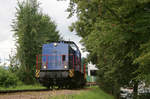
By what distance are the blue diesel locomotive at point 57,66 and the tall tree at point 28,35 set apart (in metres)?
7.88

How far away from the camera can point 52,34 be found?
33625 mm

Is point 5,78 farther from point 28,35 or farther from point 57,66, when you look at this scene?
point 28,35

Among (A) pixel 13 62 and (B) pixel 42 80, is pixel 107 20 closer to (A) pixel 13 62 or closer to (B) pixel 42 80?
(B) pixel 42 80

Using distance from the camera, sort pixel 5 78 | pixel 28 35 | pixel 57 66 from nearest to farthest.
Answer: pixel 5 78 < pixel 57 66 < pixel 28 35

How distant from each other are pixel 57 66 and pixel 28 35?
11.0 meters

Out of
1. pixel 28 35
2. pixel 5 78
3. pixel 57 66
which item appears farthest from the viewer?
pixel 28 35

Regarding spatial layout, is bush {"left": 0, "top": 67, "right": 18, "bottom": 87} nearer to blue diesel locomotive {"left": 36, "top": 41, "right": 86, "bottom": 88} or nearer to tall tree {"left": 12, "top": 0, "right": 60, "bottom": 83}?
blue diesel locomotive {"left": 36, "top": 41, "right": 86, "bottom": 88}

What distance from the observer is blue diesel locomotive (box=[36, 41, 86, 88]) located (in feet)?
46.5

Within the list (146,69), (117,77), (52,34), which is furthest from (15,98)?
(52,34)

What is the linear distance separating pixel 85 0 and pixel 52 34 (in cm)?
2770

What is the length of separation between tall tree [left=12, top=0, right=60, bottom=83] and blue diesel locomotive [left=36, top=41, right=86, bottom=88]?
7877mm

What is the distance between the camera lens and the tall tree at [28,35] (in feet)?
78.5

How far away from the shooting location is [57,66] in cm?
1545

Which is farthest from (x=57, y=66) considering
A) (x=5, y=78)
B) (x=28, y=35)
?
(x=28, y=35)
